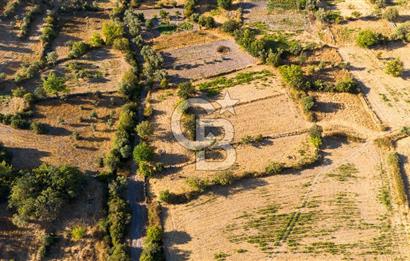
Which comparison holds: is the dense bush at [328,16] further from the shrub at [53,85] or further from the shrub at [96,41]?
the shrub at [53,85]

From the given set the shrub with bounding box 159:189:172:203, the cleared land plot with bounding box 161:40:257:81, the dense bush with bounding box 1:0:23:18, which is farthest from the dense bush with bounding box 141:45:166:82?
the dense bush with bounding box 1:0:23:18

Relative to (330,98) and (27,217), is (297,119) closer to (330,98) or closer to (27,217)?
(330,98)

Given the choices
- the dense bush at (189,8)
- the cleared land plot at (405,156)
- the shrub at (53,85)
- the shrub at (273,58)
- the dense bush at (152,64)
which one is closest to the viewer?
the cleared land plot at (405,156)

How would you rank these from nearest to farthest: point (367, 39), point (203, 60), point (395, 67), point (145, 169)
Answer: point (145, 169), point (395, 67), point (203, 60), point (367, 39)

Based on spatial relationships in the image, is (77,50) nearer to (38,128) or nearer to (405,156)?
(38,128)

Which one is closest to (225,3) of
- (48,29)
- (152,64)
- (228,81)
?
(228,81)

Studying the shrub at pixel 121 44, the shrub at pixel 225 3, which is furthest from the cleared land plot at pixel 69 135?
the shrub at pixel 225 3
